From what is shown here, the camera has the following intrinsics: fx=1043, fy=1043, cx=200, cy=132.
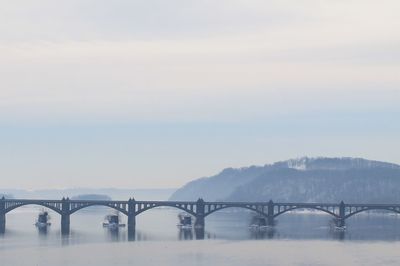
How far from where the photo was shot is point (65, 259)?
152m

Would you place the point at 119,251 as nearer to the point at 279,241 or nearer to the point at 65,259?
the point at 65,259

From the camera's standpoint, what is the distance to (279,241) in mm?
190875

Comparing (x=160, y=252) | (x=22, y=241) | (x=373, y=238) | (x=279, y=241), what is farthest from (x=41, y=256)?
(x=373, y=238)

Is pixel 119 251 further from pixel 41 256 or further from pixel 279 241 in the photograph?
pixel 279 241

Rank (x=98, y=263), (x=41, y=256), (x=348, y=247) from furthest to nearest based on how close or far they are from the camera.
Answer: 1. (x=348, y=247)
2. (x=41, y=256)
3. (x=98, y=263)

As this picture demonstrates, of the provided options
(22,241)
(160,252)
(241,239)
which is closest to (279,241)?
(241,239)

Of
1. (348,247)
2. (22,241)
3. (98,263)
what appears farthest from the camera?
(22,241)

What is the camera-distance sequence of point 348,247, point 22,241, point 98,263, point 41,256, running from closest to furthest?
point 98,263, point 41,256, point 348,247, point 22,241

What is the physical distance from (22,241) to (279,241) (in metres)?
46.8

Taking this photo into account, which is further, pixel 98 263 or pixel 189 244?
pixel 189 244

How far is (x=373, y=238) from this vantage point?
19962 cm

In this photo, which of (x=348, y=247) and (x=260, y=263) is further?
(x=348, y=247)

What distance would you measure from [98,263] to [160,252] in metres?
20.9

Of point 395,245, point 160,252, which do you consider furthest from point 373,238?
point 160,252
